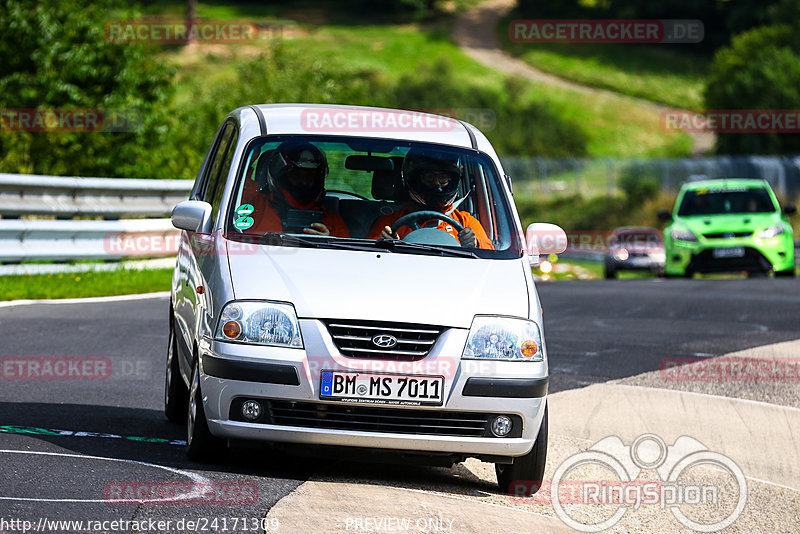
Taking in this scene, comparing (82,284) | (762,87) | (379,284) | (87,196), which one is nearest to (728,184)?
(87,196)

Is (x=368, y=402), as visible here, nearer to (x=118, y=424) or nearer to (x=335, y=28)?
(x=118, y=424)

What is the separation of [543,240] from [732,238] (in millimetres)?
15704

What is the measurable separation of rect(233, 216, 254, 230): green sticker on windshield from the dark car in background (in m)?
21.2

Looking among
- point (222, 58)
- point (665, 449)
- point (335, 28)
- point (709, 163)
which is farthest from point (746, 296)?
point (335, 28)

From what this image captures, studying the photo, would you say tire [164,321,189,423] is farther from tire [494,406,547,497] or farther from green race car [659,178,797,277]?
green race car [659,178,797,277]

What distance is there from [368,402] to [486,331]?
65 centimetres

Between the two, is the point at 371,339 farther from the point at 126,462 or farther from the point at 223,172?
the point at 223,172

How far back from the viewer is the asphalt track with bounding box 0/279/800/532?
6062mm

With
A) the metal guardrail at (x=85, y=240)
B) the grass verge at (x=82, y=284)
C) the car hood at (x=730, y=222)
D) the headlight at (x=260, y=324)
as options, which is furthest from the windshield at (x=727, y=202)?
the headlight at (x=260, y=324)

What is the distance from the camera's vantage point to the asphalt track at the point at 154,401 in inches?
239

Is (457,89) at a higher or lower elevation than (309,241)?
lower

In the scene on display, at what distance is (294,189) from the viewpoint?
7.65 m

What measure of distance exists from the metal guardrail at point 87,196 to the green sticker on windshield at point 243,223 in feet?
27.8

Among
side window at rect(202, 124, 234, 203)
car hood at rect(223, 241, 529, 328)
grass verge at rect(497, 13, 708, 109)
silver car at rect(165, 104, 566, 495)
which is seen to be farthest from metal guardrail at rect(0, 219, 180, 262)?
grass verge at rect(497, 13, 708, 109)
